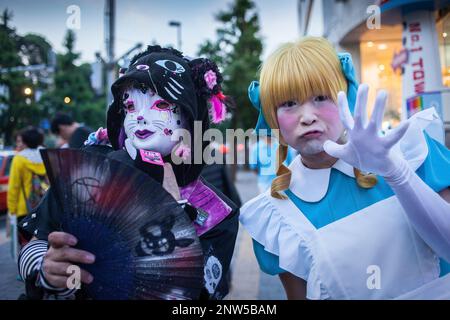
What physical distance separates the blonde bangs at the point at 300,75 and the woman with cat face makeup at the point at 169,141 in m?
0.23

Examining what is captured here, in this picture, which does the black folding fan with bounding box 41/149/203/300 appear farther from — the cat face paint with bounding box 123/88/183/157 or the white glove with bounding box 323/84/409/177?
the white glove with bounding box 323/84/409/177

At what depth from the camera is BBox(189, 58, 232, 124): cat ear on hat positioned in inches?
55.4

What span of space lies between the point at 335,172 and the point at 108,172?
2.74ft

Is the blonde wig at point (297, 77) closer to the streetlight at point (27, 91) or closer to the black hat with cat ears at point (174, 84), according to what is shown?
the black hat with cat ears at point (174, 84)

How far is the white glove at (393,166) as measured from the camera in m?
1.00

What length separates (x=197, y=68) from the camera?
141 centimetres

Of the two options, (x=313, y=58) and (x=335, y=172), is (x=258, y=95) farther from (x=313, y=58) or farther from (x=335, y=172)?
(x=335, y=172)

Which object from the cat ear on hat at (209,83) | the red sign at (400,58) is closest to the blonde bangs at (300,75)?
the cat ear on hat at (209,83)

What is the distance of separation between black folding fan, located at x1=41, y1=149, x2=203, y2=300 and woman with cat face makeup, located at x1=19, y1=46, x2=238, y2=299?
20cm

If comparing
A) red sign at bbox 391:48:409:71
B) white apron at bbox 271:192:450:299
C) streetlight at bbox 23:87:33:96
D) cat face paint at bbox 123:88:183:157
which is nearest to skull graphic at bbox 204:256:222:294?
white apron at bbox 271:192:450:299

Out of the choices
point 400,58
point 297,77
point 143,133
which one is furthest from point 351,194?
point 400,58
